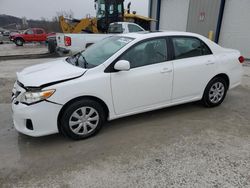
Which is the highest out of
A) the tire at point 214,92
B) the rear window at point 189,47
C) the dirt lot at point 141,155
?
the rear window at point 189,47

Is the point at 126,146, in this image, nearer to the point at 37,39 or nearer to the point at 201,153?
the point at 201,153

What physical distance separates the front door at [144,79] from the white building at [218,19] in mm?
8997

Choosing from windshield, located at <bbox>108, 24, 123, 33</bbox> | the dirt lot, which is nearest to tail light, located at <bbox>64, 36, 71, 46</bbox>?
windshield, located at <bbox>108, 24, 123, 33</bbox>

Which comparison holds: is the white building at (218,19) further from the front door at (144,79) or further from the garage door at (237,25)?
the front door at (144,79)

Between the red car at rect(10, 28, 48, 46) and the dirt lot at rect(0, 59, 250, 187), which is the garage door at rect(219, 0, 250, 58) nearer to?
the dirt lot at rect(0, 59, 250, 187)

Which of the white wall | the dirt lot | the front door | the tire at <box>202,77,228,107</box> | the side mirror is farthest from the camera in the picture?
the white wall

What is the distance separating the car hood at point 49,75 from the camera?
2.79m

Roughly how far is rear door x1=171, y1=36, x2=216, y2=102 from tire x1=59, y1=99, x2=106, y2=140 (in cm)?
145

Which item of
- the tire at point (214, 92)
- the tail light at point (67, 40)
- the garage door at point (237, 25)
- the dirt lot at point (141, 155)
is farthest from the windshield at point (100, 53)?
the garage door at point (237, 25)

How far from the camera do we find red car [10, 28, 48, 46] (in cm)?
2061

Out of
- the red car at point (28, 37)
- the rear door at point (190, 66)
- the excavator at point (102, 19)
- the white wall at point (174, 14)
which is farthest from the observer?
the red car at point (28, 37)

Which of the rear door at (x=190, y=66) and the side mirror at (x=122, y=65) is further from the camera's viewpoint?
the rear door at (x=190, y=66)

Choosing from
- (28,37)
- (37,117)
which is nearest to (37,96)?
(37,117)

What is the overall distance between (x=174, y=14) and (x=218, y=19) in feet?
12.4
